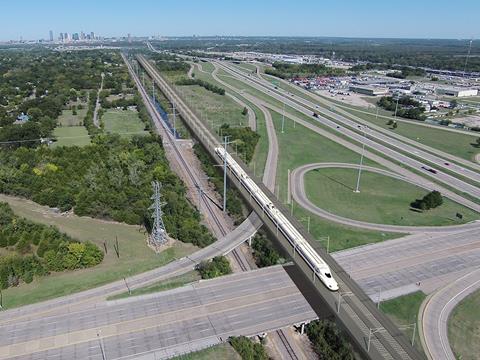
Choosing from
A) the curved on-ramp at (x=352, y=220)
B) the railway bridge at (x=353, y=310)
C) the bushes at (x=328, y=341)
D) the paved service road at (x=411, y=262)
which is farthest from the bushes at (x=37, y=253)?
the curved on-ramp at (x=352, y=220)

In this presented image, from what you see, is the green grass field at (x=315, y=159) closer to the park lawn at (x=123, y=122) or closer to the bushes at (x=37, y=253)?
the bushes at (x=37, y=253)

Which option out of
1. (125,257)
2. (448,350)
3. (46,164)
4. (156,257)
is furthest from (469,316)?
(46,164)

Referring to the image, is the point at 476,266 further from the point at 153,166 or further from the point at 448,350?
the point at 153,166

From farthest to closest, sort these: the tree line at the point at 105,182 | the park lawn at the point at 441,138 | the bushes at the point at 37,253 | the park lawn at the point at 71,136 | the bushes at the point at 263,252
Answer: the park lawn at the point at 71,136 < the park lawn at the point at 441,138 < the tree line at the point at 105,182 < the bushes at the point at 263,252 < the bushes at the point at 37,253

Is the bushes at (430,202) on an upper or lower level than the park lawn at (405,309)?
upper

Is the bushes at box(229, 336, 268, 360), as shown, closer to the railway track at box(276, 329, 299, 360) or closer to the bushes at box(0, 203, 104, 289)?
the railway track at box(276, 329, 299, 360)

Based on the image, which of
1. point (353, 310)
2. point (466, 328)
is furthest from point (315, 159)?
point (353, 310)

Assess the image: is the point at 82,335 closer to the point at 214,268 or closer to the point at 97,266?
the point at 97,266
